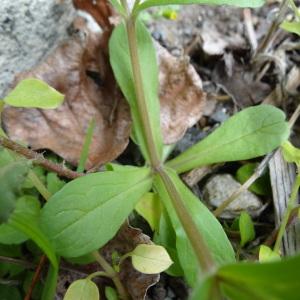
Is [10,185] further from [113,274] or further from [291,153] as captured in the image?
[291,153]

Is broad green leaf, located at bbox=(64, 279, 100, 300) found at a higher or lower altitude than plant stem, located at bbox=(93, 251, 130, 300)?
higher

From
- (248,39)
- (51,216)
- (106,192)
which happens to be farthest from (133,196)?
(248,39)

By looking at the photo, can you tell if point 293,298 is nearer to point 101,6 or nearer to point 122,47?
point 122,47

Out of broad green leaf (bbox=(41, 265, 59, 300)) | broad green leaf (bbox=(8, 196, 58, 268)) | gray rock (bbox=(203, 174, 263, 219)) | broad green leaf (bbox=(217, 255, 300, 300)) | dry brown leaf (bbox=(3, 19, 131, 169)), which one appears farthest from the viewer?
dry brown leaf (bbox=(3, 19, 131, 169))

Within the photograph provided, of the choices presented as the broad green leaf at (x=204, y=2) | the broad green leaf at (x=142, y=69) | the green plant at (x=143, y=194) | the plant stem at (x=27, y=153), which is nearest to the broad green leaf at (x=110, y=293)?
the green plant at (x=143, y=194)

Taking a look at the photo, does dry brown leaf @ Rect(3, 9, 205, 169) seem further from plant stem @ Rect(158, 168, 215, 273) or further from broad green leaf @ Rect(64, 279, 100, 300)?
broad green leaf @ Rect(64, 279, 100, 300)

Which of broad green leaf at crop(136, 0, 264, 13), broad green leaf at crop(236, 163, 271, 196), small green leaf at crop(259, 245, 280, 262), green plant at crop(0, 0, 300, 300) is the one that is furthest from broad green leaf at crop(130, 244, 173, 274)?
broad green leaf at crop(136, 0, 264, 13)
